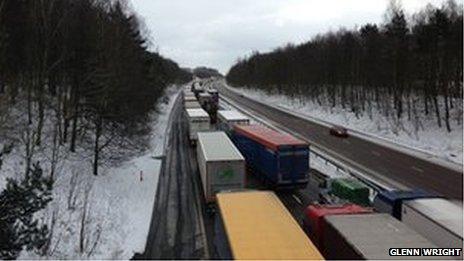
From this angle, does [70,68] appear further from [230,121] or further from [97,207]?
[97,207]

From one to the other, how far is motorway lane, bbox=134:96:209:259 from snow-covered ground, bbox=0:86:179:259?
560 mm

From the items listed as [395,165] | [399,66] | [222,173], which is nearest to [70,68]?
[222,173]

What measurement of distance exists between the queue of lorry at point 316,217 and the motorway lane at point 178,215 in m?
2.10

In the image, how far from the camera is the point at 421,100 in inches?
3014

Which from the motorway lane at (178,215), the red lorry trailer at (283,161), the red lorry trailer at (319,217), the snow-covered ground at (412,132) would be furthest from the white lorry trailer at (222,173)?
the snow-covered ground at (412,132)

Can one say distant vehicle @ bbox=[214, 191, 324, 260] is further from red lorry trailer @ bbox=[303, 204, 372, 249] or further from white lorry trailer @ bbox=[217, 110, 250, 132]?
white lorry trailer @ bbox=[217, 110, 250, 132]

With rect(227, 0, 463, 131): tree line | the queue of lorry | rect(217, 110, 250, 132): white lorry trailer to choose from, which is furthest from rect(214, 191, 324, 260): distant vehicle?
rect(227, 0, 463, 131): tree line

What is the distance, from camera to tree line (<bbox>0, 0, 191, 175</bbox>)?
124 feet

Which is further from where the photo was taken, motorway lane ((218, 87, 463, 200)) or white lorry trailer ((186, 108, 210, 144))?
white lorry trailer ((186, 108, 210, 144))

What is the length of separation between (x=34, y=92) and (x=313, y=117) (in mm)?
47229

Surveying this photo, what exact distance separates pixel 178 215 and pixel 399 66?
5081 centimetres

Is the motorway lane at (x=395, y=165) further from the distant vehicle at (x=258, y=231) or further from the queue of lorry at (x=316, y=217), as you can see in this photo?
the distant vehicle at (x=258, y=231)

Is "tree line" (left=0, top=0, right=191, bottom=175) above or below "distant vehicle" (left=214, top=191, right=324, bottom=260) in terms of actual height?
above

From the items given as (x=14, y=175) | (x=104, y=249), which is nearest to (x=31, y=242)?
(x=104, y=249)
